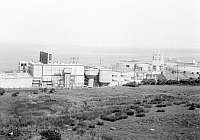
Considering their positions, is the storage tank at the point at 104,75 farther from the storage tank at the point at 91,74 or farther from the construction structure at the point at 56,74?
the construction structure at the point at 56,74

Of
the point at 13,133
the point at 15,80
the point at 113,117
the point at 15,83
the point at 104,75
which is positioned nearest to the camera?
the point at 13,133

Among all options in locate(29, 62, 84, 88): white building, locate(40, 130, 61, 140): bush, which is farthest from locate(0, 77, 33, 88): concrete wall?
locate(40, 130, 61, 140): bush

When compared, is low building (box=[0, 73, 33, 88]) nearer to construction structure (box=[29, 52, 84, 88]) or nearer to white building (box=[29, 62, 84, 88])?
construction structure (box=[29, 52, 84, 88])

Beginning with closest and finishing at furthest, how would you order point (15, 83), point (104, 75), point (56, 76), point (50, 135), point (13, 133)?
point (50, 135)
point (13, 133)
point (15, 83)
point (56, 76)
point (104, 75)

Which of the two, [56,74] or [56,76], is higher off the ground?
[56,74]

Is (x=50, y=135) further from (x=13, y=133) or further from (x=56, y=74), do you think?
(x=56, y=74)

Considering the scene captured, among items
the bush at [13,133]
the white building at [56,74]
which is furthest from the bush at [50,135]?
the white building at [56,74]

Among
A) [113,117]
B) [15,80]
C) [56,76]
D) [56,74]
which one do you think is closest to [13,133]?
[113,117]

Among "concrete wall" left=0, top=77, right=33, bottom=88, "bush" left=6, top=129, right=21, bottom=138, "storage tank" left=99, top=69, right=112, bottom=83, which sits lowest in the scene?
"bush" left=6, top=129, right=21, bottom=138

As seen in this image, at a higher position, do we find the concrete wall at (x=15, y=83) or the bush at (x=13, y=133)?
the concrete wall at (x=15, y=83)

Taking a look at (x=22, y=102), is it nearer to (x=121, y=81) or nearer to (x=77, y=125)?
(x=77, y=125)

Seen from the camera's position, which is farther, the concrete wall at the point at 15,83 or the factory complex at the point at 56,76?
the factory complex at the point at 56,76

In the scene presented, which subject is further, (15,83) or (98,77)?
(98,77)

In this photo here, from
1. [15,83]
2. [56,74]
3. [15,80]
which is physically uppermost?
[56,74]
